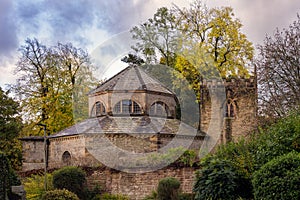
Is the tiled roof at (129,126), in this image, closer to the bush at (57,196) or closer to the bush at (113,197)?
the bush at (113,197)

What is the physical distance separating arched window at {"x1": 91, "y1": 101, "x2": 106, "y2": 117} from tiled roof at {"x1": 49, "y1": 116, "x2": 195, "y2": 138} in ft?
2.50

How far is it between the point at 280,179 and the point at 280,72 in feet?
39.6

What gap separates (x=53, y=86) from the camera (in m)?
44.5

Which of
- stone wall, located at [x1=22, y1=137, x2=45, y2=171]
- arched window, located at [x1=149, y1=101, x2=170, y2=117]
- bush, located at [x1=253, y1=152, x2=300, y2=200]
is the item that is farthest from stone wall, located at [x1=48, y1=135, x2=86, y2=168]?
bush, located at [x1=253, y1=152, x2=300, y2=200]

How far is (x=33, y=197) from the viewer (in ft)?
76.2

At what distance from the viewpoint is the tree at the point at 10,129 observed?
36750 millimetres

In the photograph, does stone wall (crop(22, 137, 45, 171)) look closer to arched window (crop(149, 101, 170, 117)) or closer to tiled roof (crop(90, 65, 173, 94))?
tiled roof (crop(90, 65, 173, 94))

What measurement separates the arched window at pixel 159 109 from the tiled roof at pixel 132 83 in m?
1.01

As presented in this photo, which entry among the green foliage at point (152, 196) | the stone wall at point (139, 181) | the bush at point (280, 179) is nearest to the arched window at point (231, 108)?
the stone wall at point (139, 181)

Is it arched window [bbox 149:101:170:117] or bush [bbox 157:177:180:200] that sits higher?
arched window [bbox 149:101:170:117]

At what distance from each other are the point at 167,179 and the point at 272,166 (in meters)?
10.0

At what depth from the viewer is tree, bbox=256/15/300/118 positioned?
2344cm

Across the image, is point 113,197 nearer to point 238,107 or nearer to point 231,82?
point 238,107


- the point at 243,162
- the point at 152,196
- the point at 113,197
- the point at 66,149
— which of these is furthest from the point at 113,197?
the point at 243,162
